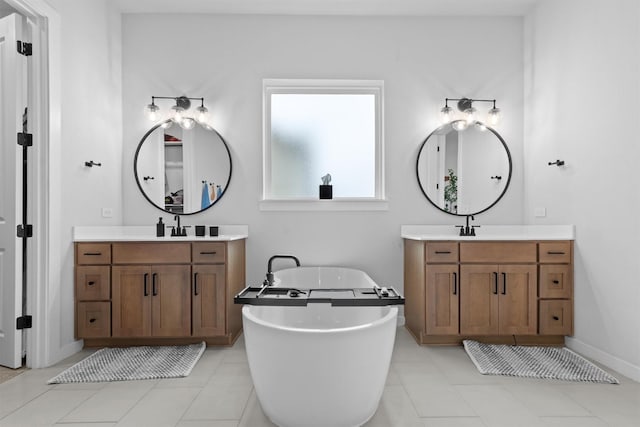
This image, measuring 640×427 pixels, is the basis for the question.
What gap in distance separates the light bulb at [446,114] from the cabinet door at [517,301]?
1.43 metres

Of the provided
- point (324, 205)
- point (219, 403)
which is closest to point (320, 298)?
point (219, 403)

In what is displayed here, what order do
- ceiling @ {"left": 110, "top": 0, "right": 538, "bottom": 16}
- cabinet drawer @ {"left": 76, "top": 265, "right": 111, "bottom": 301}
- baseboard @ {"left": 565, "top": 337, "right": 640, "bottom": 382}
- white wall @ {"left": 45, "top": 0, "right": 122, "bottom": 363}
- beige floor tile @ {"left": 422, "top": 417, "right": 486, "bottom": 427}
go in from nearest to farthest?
beige floor tile @ {"left": 422, "top": 417, "right": 486, "bottom": 427}, baseboard @ {"left": 565, "top": 337, "right": 640, "bottom": 382}, white wall @ {"left": 45, "top": 0, "right": 122, "bottom": 363}, cabinet drawer @ {"left": 76, "top": 265, "right": 111, "bottom": 301}, ceiling @ {"left": 110, "top": 0, "right": 538, "bottom": 16}

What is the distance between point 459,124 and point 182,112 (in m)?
2.55

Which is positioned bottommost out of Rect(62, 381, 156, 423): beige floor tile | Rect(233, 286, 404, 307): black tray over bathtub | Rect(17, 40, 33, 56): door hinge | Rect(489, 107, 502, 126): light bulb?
Rect(62, 381, 156, 423): beige floor tile

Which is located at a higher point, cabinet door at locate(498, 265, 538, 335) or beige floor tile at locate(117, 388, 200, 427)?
cabinet door at locate(498, 265, 538, 335)

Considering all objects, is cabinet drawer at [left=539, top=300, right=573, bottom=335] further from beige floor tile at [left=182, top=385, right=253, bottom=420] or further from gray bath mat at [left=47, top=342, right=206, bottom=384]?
gray bath mat at [left=47, top=342, right=206, bottom=384]

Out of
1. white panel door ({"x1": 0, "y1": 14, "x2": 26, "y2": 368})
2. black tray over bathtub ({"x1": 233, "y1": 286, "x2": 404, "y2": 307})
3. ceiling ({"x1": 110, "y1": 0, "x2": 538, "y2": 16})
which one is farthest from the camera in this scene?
ceiling ({"x1": 110, "y1": 0, "x2": 538, "y2": 16})

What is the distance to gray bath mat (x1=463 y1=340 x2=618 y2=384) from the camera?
7.71 ft

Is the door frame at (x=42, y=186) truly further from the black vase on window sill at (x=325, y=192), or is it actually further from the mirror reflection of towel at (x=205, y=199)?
the black vase on window sill at (x=325, y=192)

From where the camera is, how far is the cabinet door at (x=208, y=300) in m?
2.83

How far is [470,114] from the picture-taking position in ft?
11.3

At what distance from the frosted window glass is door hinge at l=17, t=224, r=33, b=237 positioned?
184cm

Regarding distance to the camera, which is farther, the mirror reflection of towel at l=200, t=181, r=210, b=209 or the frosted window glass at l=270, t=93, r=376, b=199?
the frosted window glass at l=270, t=93, r=376, b=199

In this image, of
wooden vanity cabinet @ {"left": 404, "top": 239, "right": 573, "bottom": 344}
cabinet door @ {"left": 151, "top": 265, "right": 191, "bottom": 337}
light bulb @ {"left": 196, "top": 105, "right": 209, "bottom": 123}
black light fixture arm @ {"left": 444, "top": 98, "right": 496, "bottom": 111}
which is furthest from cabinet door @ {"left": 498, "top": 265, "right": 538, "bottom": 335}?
light bulb @ {"left": 196, "top": 105, "right": 209, "bottom": 123}
